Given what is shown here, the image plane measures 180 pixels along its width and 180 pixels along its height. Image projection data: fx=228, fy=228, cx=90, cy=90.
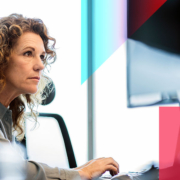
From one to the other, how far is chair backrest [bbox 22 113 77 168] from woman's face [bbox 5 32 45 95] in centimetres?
56

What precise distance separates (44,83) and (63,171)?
76 cm

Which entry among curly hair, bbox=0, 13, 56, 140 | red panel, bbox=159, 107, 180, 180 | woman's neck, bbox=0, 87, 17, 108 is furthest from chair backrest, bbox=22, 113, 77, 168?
red panel, bbox=159, 107, 180, 180

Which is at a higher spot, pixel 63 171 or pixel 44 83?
pixel 44 83

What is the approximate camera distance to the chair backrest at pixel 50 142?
4.96 ft

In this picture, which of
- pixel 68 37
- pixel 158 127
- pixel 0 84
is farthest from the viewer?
pixel 68 37

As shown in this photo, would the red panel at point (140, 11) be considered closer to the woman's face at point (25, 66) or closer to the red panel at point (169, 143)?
Answer: the red panel at point (169, 143)

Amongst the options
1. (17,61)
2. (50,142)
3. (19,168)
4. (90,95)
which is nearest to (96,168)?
(19,168)

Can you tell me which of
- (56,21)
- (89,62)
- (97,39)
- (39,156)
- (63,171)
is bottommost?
(39,156)

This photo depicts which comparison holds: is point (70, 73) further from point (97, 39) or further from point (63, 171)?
point (63, 171)

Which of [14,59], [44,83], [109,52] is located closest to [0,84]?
[14,59]

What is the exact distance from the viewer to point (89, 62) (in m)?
2.10

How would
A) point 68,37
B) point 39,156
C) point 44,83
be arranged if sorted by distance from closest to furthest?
point 44,83 → point 39,156 → point 68,37

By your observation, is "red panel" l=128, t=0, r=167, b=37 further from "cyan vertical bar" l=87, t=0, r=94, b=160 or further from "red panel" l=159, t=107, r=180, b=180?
"cyan vertical bar" l=87, t=0, r=94, b=160

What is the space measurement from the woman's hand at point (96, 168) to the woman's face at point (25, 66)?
40 centimetres
